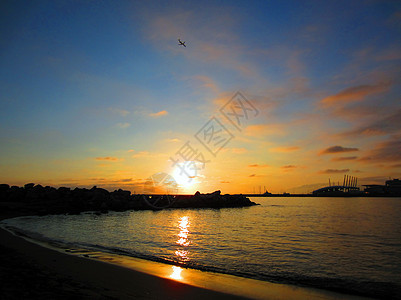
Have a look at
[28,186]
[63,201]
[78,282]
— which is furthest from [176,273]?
[28,186]

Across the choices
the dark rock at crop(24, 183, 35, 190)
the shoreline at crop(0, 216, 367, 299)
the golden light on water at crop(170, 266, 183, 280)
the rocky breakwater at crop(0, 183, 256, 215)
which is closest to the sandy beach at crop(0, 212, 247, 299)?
the shoreline at crop(0, 216, 367, 299)

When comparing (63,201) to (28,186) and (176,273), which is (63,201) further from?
(176,273)

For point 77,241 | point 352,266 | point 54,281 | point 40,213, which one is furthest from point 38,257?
point 40,213

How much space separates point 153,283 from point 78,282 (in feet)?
9.30

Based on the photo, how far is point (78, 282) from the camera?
32.3ft

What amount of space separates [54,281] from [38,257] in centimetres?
557

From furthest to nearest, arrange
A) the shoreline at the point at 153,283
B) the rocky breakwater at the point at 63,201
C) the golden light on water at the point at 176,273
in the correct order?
1. the rocky breakwater at the point at 63,201
2. the golden light on water at the point at 176,273
3. the shoreline at the point at 153,283

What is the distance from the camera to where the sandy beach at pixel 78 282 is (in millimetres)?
8336

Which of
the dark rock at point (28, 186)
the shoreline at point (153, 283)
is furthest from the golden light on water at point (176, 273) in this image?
the dark rock at point (28, 186)

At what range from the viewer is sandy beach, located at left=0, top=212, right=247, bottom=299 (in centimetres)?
834

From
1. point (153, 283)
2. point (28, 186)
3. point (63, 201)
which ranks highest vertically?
point (28, 186)

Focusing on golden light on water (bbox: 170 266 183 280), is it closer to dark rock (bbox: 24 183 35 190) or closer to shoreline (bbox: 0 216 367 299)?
shoreline (bbox: 0 216 367 299)

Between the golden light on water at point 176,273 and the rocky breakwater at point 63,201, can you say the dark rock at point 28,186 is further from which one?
the golden light on water at point 176,273

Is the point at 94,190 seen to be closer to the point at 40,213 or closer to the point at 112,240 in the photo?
the point at 40,213
